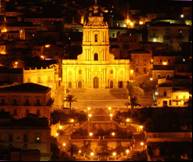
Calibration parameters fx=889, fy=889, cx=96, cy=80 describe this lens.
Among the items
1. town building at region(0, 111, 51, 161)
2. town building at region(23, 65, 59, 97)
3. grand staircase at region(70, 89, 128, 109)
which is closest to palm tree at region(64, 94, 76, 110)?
grand staircase at region(70, 89, 128, 109)

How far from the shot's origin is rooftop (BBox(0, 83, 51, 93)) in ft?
154

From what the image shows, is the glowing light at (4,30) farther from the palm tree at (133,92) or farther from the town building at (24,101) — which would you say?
the town building at (24,101)

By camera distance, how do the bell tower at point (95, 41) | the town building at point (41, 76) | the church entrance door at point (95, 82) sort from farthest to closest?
the bell tower at point (95, 41) → the church entrance door at point (95, 82) → the town building at point (41, 76)

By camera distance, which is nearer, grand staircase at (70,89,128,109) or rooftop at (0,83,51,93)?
rooftop at (0,83,51,93)

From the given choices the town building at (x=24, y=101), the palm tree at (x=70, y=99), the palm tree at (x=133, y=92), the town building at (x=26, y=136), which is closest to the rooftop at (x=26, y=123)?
the town building at (x=26, y=136)

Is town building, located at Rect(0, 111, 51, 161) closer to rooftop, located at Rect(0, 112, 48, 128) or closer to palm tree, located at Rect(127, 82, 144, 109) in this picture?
rooftop, located at Rect(0, 112, 48, 128)

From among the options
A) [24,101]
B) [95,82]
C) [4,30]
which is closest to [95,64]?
[95,82]

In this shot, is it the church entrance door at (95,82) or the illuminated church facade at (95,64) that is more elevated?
the illuminated church facade at (95,64)

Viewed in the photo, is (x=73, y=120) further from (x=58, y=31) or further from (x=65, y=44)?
(x=58, y=31)

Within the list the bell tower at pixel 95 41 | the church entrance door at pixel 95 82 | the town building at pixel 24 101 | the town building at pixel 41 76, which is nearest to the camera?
the town building at pixel 24 101

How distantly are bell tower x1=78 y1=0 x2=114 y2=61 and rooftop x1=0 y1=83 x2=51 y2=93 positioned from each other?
897 centimetres

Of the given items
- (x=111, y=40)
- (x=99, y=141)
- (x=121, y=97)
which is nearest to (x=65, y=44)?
(x=111, y=40)

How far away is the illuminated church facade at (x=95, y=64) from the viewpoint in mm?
56344

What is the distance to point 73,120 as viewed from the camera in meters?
46.1
